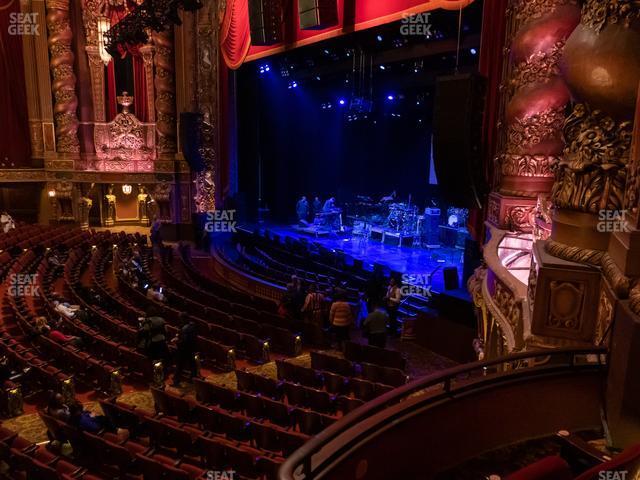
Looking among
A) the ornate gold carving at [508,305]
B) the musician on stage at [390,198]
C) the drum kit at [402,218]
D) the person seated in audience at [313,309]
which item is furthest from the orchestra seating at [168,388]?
the musician on stage at [390,198]

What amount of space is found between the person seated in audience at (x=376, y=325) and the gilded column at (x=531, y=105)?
2.05 metres

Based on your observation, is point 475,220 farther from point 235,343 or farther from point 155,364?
point 155,364

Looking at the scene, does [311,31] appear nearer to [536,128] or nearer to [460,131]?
[536,128]

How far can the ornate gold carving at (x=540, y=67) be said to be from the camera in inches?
247

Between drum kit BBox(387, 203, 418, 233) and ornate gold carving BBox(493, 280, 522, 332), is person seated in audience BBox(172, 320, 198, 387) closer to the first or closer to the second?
ornate gold carving BBox(493, 280, 522, 332)

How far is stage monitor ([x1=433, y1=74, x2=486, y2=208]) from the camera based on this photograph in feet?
18.3

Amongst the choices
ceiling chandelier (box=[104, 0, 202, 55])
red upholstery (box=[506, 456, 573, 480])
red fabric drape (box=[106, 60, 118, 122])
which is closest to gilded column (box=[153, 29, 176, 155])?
red fabric drape (box=[106, 60, 118, 122])

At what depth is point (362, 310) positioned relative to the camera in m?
9.98

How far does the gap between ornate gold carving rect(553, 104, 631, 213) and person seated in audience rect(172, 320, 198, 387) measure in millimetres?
4628

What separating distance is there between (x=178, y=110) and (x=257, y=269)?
6908mm

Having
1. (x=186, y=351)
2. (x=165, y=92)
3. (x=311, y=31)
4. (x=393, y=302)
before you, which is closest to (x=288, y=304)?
(x=393, y=302)

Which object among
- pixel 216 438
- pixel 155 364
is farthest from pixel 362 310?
pixel 216 438

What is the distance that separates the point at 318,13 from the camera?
9305 millimetres

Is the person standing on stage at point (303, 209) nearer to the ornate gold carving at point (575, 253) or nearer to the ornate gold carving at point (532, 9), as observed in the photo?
the ornate gold carving at point (532, 9)
